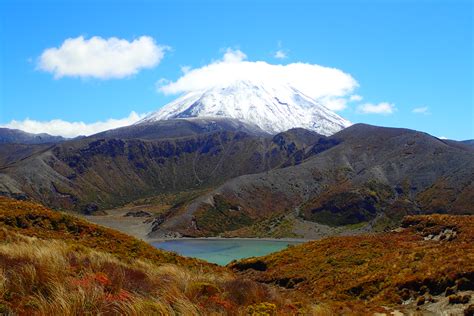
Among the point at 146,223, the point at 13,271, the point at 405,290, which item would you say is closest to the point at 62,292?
the point at 13,271

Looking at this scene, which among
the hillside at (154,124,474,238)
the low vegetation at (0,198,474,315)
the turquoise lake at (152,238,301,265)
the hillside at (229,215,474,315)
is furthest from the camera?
the hillside at (154,124,474,238)

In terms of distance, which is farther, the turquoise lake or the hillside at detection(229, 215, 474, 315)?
the turquoise lake

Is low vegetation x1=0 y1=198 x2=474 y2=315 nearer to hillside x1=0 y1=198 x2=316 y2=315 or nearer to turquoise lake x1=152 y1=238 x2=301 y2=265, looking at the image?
hillside x1=0 y1=198 x2=316 y2=315

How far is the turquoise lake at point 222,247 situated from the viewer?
93125 millimetres

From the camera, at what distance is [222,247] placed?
111 meters

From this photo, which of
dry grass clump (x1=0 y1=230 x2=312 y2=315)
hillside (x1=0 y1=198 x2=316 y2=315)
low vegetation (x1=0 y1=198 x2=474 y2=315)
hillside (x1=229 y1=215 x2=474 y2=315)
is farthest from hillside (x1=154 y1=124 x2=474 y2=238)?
dry grass clump (x1=0 y1=230 x2=312 y2=315)

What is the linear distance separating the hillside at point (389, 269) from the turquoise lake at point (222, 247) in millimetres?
51412

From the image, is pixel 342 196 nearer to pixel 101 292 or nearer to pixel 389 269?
pixel 389 269

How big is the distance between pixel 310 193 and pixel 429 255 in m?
150

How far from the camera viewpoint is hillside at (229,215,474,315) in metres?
14.1

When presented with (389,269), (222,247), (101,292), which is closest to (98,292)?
(101,292)

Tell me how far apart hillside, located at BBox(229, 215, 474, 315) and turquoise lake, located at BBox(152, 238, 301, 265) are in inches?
2024

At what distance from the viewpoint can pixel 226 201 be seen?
158500 mm

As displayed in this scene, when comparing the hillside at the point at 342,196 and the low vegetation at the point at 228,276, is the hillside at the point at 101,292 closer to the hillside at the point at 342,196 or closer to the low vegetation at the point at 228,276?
the low vegetation at the point at 228,276
